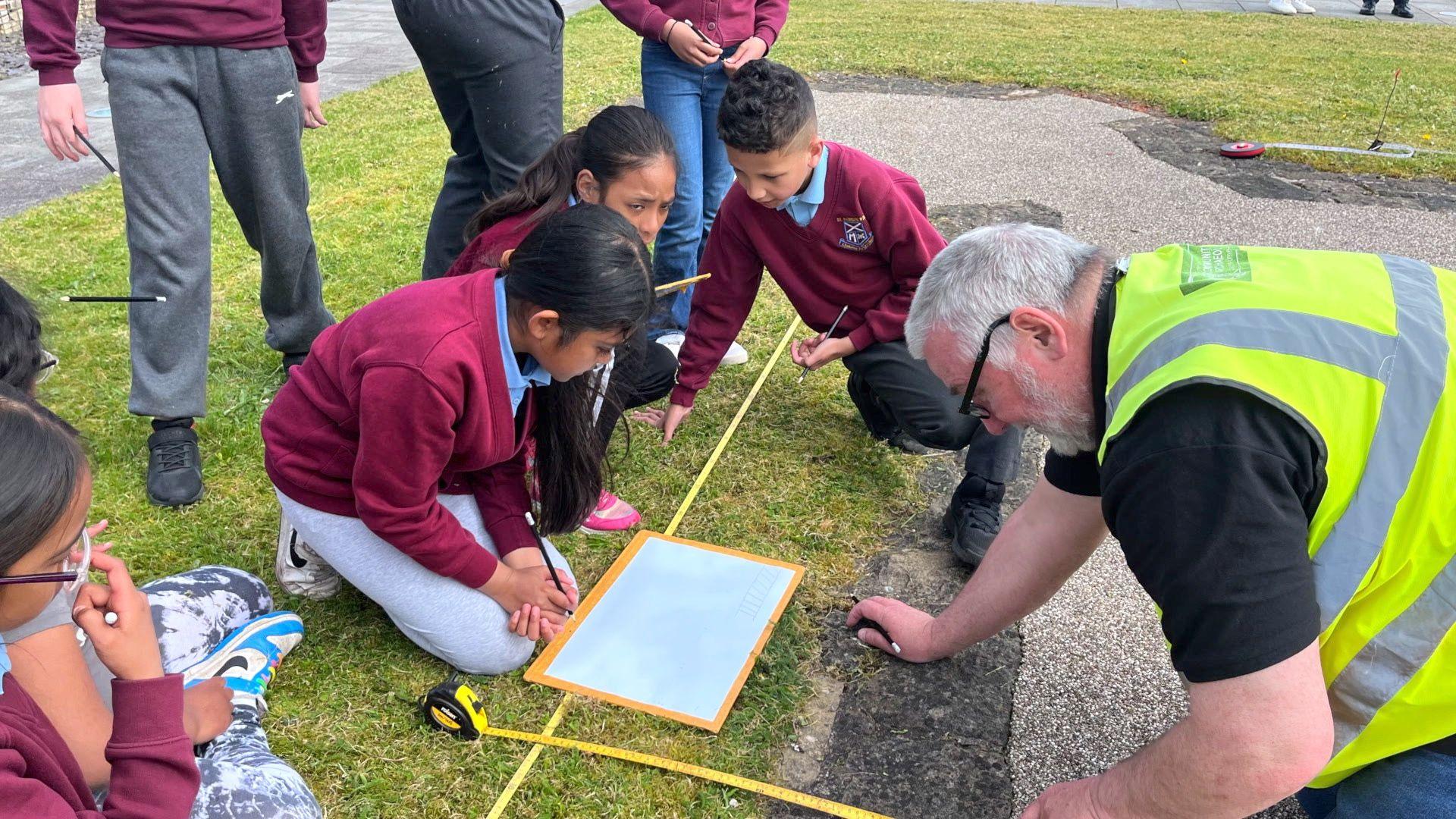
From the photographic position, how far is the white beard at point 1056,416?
4.98 feet

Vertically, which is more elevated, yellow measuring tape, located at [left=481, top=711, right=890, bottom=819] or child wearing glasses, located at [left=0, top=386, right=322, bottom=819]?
child wearing glasses, located at [left=0, top=386, right=322, bottom=819]

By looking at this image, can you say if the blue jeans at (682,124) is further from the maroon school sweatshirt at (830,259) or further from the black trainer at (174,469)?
the black trainer at (174,469)

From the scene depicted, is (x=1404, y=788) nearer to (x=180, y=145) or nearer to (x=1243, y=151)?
(x=180, y=145)

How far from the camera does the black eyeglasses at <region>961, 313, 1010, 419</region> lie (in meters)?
1.50

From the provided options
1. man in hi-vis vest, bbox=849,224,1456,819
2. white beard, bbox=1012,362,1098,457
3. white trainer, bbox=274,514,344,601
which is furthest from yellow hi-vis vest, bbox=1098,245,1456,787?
white trainer, bbox=274,514,344,601

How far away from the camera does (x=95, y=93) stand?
268 inches

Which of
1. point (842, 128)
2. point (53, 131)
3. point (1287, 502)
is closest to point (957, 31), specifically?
point (842, 128)

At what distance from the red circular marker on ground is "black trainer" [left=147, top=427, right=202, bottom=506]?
5.40 meters

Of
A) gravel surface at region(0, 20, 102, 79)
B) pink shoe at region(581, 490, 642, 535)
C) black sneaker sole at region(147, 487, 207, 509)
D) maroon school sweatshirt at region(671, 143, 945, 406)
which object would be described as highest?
maroon school sweatshirt at region(671, 143, 945, 406)

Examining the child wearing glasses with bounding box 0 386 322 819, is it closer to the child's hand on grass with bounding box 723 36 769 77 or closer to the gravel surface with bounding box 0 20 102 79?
the child's hand on grass with bounding box 723 36 769 77

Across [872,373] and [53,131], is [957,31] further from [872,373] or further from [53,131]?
[53,131]

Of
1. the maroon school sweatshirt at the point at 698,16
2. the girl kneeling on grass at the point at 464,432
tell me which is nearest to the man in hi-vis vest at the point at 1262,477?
the girl kneeling on grass at the point at 464,432

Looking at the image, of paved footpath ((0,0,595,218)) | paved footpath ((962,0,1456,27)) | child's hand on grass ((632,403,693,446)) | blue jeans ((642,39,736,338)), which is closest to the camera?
child's hand on grass ((632,403,693,446))

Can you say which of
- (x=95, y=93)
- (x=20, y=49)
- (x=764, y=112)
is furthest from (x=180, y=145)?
(x=20, y=49)
